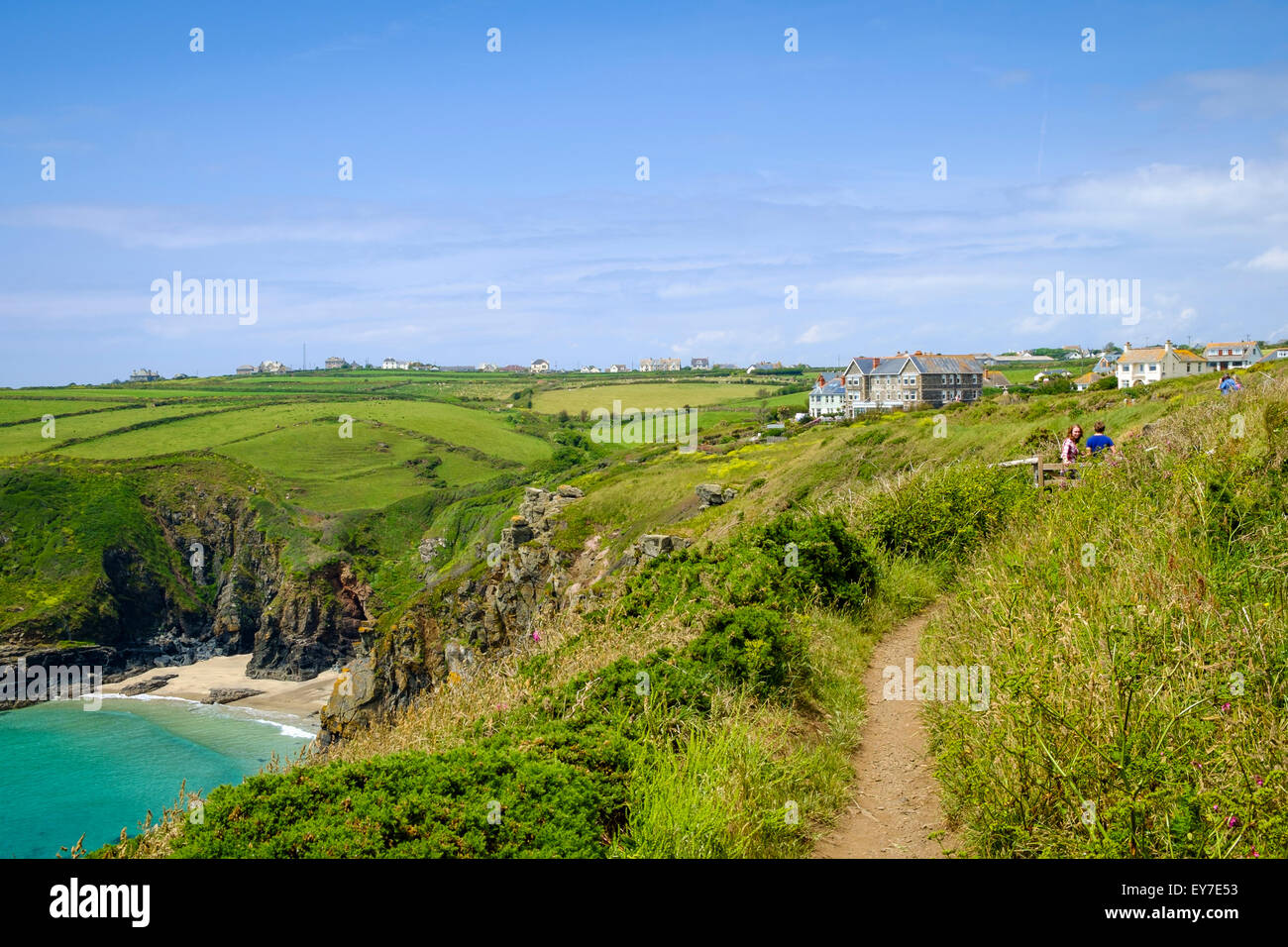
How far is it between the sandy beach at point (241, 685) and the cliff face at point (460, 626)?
27.6 metres

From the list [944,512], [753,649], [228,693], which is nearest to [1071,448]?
[944,512]

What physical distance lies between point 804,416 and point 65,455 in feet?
344

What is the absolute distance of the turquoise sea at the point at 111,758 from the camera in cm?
4659

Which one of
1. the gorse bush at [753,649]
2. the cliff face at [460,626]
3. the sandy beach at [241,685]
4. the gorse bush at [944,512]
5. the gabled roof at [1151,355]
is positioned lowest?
the sandy beach at [241,685]

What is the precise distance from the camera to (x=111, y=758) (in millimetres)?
57844

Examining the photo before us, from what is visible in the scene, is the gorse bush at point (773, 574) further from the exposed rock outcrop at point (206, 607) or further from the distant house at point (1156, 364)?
the distant house at point (1156, 364)

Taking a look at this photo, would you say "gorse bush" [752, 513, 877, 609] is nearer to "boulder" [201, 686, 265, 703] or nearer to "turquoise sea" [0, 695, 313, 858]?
"turquoise sea" [0, 695, 313, 858]

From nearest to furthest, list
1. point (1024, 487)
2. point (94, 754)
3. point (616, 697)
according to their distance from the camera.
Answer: point (616, 697) → point (1024, 487) → point (94, 754)

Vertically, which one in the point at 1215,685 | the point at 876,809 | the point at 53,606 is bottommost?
the point at 53,606

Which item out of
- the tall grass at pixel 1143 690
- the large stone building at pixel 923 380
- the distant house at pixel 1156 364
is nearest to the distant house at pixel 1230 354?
the distant house at pixel 1156 364

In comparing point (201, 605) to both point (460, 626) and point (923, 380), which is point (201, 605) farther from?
point (923, 380)

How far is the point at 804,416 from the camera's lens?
115312mm
